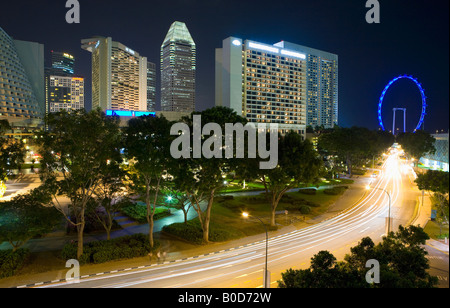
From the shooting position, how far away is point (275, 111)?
168750 mm

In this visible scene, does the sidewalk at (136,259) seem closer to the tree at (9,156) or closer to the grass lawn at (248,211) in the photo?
the grass lawn at (248,211)

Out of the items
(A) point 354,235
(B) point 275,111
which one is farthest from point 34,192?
(B) point 275,111

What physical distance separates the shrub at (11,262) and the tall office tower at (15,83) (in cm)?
11092

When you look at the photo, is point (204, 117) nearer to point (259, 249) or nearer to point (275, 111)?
point (259, 249)

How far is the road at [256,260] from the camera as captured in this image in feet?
68.8

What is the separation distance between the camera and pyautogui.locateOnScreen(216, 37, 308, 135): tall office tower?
492 feet

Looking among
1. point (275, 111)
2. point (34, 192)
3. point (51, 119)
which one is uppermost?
point (275, 111)

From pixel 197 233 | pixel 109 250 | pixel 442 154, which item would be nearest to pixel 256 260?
pixel 197 233

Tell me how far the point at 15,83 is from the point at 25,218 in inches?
4789

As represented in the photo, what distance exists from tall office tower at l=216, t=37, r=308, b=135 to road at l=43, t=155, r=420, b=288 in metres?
115

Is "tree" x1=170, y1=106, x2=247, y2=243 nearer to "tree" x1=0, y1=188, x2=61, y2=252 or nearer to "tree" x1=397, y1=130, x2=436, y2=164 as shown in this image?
"tree" x1=0, y1=188, x2=61, y2=252

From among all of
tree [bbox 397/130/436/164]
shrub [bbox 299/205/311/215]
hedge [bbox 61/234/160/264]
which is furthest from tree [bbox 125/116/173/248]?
Answer: shrub [bbox 299/205/311/215]
